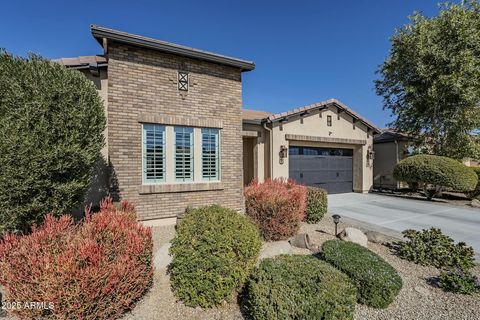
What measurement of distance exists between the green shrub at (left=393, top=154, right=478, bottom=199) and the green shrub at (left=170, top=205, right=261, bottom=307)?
1169cm

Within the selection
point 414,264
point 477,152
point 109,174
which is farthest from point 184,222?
point 477,152

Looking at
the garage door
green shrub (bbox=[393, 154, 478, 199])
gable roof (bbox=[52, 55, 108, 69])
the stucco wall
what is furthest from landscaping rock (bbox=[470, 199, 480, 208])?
gable roof (bbox=[52, 55, 108, 69])

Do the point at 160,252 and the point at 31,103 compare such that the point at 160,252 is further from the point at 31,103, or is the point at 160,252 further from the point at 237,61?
the point at 237,61

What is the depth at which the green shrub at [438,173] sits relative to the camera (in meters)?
10.8

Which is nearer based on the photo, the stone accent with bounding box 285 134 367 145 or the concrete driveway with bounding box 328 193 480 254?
the concrete driveway with bounding box 328 193 480 254

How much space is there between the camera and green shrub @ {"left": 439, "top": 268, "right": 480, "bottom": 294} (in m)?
3.62

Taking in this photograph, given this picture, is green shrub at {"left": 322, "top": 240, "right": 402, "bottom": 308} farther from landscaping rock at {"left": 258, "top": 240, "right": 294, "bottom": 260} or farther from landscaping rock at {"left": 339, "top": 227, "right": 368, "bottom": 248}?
landscaping rock at {"left": 339, "top": 227, "right": 368, "bottom": 248}

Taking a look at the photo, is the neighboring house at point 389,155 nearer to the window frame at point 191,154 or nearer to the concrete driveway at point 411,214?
the concrete driveway at point 411,214

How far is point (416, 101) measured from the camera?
13203 millimetres

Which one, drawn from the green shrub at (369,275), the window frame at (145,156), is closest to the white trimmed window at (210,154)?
the window frame at (145,156)

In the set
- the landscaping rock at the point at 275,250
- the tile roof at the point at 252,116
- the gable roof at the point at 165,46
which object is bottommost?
the landscaping rock at the point at 275,250

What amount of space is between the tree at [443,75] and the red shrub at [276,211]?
1186cm

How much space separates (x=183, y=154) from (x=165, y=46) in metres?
3.25

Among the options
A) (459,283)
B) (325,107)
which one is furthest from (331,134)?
(459,283)
